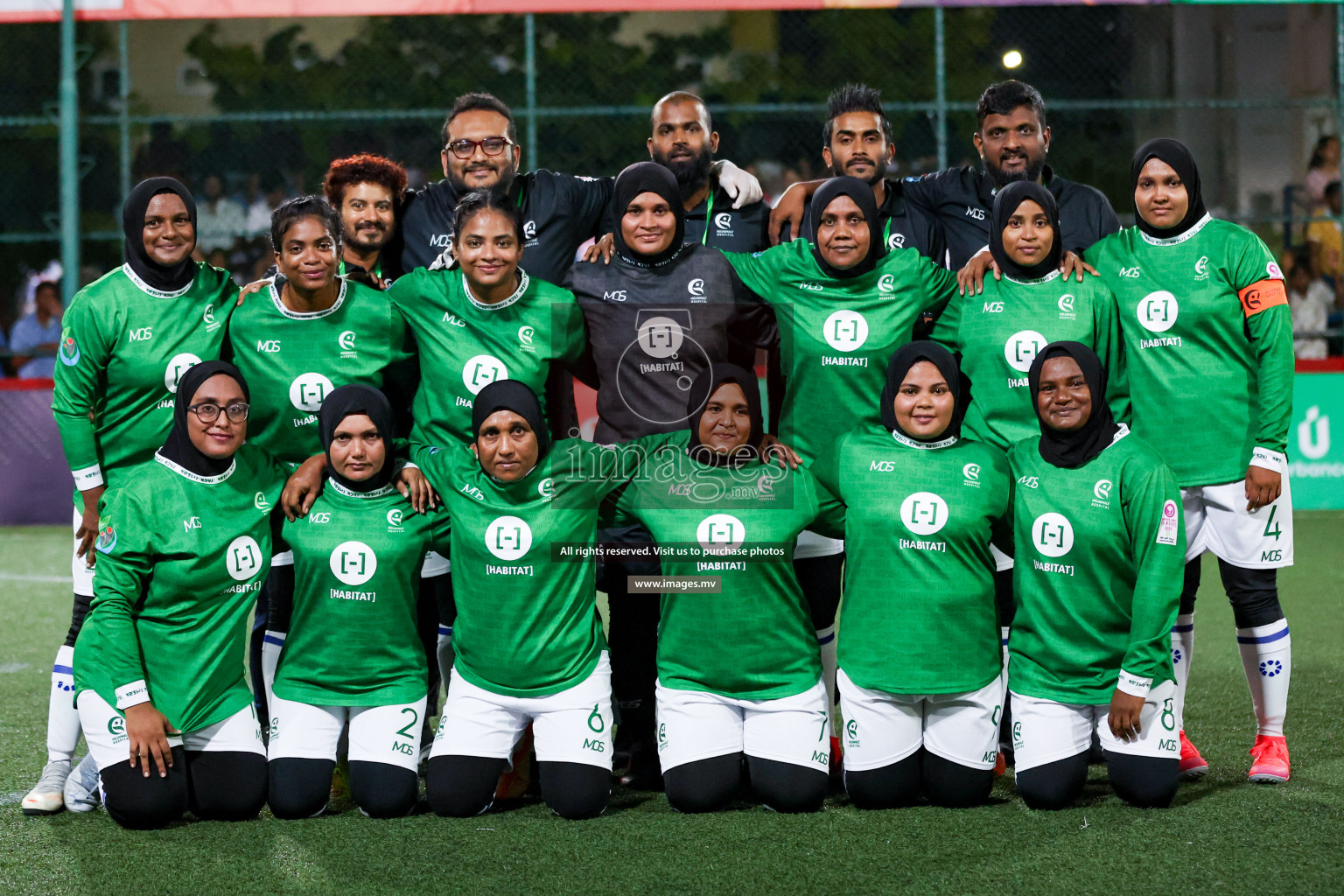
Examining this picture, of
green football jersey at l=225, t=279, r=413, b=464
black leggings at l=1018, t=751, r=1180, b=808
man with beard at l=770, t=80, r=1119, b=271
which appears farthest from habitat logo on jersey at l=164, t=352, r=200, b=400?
black leggings at l=1018, t=751, r=1180, b=808

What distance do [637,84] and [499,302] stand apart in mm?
A: 10178

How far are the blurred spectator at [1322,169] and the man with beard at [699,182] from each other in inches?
345

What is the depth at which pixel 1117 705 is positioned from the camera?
13.5 feet

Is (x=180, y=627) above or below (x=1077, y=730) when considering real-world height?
above

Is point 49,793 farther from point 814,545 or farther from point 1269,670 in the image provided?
point 1269,670

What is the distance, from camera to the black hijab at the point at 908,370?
4.26m

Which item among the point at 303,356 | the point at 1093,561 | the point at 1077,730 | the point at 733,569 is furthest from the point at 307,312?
the point at 1077,730

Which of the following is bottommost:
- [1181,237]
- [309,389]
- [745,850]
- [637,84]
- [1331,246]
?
[745,850]

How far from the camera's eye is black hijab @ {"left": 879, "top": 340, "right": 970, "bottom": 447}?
426cm

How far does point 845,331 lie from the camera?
14.9 feet

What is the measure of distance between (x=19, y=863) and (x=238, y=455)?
1.36 metres

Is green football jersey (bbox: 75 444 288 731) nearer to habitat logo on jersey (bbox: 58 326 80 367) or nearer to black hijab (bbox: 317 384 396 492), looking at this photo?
black hijab (bbox: 317 384 396 492)

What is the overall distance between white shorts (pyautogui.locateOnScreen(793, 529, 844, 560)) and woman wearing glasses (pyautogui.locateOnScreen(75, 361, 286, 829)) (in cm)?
180

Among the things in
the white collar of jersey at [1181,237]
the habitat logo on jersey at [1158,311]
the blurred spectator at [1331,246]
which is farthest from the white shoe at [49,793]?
the blurred spectator at [1331,246]
